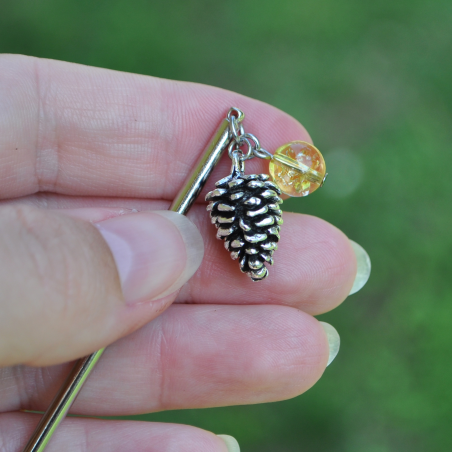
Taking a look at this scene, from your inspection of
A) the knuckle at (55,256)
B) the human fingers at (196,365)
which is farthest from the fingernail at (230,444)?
the knuckle at (55,256)

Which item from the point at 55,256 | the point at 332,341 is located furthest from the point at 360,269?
the point at 55,256

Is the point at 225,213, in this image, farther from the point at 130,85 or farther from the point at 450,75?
the point at 450,75

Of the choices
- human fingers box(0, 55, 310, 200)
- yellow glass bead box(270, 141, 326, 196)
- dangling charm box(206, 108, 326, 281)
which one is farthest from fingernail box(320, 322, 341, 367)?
human fingers box(0, 55, 310, 200)

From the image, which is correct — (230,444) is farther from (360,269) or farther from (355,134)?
(355,134)

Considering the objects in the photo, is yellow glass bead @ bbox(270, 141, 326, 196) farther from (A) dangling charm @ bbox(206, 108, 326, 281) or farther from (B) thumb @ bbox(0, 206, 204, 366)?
(B) thumb @ bbox(0, 206, 204, 366)

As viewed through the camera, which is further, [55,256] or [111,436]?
[111,436]

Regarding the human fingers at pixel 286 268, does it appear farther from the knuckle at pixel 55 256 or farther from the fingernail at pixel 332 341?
the knuckle at pixel 55 256
